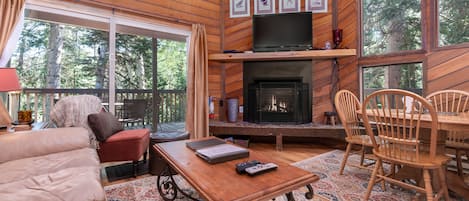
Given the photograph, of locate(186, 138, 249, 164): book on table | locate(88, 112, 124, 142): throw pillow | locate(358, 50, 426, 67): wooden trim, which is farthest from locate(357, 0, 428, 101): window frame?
locate(88, 112, 124, 142): throw pillow

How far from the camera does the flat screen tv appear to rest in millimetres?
3852

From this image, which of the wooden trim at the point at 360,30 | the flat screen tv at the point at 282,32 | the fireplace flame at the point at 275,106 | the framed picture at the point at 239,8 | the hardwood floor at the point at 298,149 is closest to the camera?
the hardwood floor at the point at 298,149

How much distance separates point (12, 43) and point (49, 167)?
5.92 feet

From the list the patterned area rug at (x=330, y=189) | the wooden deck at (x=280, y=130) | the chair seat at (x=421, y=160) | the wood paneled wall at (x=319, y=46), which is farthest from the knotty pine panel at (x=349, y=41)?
the chair seat at (x=421, y=160)

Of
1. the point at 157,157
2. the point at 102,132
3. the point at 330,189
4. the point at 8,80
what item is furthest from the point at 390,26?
the point at 8,80

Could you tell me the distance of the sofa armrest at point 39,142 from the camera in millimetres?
1672

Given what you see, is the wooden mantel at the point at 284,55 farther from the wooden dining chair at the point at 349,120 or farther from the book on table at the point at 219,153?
the book on table at the point at 219,153

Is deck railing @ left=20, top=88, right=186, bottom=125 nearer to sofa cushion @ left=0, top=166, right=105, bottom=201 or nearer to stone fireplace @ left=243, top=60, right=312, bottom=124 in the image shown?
stone fireplace @ left=243, top=60, right=312, bottom=124

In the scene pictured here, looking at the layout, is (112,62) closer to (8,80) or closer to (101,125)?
(101,125)

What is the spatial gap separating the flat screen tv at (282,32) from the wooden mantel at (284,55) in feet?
0.57

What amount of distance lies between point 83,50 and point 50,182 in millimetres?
2486

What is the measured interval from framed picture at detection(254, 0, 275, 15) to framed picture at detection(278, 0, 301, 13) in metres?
0.14

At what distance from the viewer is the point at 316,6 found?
13.1ft

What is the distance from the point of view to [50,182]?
1277mm
